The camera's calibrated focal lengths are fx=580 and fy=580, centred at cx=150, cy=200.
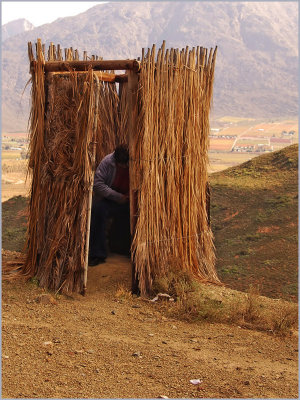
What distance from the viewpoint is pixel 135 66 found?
5.45 meters

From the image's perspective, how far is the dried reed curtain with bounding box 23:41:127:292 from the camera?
5.48m

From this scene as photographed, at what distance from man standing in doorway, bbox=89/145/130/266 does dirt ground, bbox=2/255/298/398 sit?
1.00 m

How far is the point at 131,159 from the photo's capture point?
217 inches

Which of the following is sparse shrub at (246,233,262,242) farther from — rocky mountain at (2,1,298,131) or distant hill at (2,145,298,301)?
rocky mountain at (2,1,298,131)

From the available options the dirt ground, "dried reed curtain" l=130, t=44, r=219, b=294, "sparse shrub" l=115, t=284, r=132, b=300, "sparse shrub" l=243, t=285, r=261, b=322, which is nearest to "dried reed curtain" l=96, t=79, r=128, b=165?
"dried reed curtain" l=130, t=44, r=219, b=294

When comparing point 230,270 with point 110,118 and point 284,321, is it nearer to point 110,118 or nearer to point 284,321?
point 110,118

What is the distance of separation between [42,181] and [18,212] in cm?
884

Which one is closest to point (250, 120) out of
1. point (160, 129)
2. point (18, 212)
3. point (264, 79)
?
point (264, 79)

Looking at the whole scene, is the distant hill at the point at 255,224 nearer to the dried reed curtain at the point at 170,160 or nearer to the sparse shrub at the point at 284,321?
the dried reed curtain at the point at 170,160

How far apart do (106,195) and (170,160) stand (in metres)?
0.87

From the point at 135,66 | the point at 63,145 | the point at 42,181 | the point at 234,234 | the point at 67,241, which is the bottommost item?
the point at 234,234

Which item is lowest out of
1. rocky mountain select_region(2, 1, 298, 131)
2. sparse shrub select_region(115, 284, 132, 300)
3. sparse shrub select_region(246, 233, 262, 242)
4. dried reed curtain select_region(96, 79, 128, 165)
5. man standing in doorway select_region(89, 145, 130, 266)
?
sparse shrub select_region(246, 233, 262, 242)

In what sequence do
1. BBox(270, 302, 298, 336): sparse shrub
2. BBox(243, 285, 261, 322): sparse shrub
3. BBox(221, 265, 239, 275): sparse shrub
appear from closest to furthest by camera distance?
BBox(270, 302, 298, 336): sparse shrub
BBox(243, 285, 261, 322): sparse shrub
BBox(221, 265, 239, 275): sparse shrub

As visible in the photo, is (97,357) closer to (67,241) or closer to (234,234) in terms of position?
(67,241)
